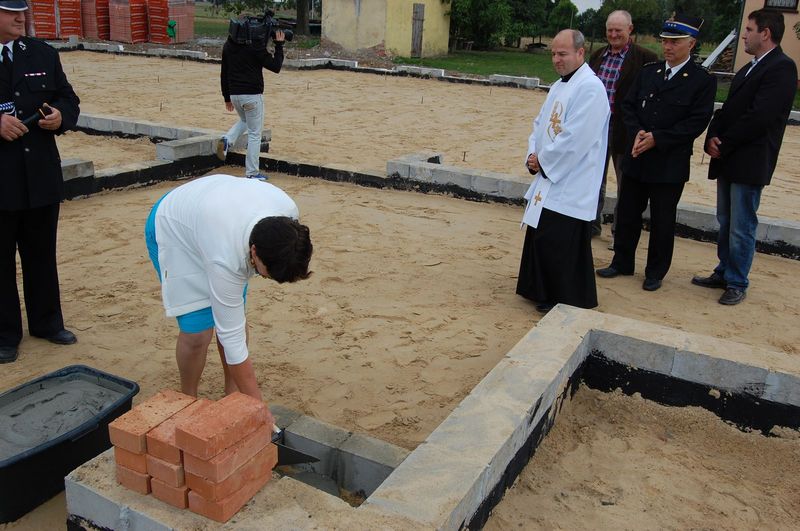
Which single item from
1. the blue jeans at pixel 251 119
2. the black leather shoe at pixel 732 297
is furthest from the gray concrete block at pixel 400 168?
the black leather shoe at pixel 732 297

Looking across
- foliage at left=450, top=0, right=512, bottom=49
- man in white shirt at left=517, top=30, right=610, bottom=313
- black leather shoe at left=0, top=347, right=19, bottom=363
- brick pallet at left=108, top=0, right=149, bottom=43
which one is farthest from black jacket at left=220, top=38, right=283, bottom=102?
brick pallet at left=108, top=0, right=149, bottom=43

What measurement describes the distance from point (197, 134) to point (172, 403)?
7.37 metres

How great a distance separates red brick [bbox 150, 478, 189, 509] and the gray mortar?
33.8 inches

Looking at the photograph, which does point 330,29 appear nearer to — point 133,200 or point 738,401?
point 133,200

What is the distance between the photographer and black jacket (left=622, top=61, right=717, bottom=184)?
5.21m

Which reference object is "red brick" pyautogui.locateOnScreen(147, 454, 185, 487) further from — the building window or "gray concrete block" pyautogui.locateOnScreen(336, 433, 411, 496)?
the building window

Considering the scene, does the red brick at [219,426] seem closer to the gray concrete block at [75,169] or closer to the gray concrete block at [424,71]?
the gray concrete block at [75,169]

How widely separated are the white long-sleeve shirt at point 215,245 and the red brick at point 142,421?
293 millimetres

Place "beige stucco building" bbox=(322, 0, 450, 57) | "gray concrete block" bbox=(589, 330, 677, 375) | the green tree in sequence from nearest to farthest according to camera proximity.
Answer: "gray concrete block" bbox=(589, 330, 677, 375) < "beige stucco building" bbox=(322, 0, 450, 57) < the green tree

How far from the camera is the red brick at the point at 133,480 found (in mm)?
2291

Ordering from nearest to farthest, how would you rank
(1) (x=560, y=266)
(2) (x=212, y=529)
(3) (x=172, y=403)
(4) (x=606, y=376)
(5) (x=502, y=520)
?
(2) (x=212, y=529) < (3) (x=172, y=403) < (5) (x=502, y=520) < (4) (x=606, y=376) < (1) (x=560, y=266)

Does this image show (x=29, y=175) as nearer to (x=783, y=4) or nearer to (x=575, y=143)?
(x=575, y=143)

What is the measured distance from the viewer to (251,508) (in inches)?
89.4

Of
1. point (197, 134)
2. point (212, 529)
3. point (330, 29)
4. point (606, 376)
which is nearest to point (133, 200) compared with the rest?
point (197, 134)
